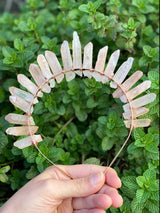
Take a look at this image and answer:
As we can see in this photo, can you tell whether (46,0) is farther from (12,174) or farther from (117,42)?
(12,174)

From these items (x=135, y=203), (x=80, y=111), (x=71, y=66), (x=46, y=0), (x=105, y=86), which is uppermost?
(x=46, y=0)

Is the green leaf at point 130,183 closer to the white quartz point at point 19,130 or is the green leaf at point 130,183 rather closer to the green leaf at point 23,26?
the white quartz point at point 19,130

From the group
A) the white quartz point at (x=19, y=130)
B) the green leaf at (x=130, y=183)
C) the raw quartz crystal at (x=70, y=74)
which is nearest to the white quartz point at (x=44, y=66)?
the raw quartz crystal at (x=70, y=74)

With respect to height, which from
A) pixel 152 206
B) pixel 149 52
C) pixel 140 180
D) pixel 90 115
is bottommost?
pixel 152 206

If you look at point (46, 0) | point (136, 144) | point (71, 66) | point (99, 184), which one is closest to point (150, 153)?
point (136, 144)

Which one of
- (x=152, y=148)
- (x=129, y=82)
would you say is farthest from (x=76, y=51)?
(x=152, y=148)

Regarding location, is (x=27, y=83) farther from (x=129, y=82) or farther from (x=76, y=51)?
(x=129, y=82)
